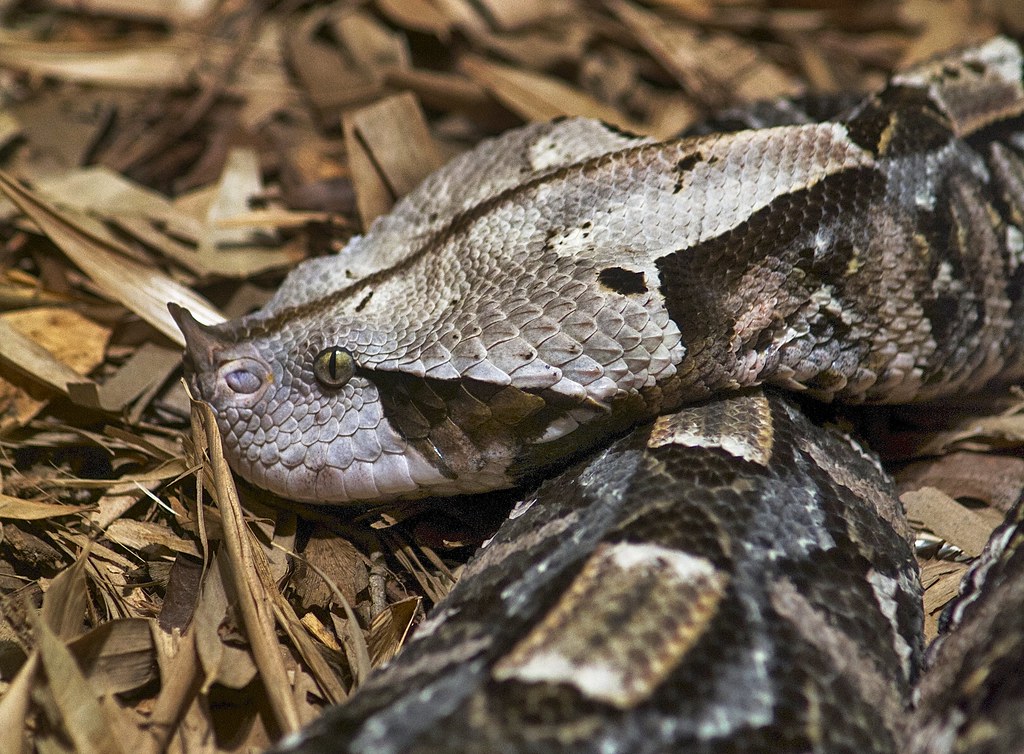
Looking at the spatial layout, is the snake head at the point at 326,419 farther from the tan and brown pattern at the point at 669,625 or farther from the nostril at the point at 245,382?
the tan and brown pattern at the point at 669,625

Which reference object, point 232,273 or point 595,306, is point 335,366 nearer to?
point 595,306

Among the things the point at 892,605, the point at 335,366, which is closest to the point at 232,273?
the point at 335,366

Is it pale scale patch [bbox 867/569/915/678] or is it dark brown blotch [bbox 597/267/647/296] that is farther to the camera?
dark brown blotch [bbox 597/267/647/296]

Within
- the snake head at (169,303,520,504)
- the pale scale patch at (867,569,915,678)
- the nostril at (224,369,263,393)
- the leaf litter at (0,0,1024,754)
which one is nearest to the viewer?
the pale scale patch at (867,569,915,678)

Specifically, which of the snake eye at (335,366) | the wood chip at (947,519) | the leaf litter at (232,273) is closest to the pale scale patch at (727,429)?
the leaf litter at (232,273)

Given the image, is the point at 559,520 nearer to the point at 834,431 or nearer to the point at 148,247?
the point at 834,431

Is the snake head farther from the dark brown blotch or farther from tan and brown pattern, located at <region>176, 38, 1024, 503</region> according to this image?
the dark brown blotch

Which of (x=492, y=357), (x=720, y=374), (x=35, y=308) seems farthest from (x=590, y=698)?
(x=35, y=308)

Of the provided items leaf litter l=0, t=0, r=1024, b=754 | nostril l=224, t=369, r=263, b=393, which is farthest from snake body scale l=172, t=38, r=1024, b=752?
leaf litter l=0, t=0, r=1024, b=754
